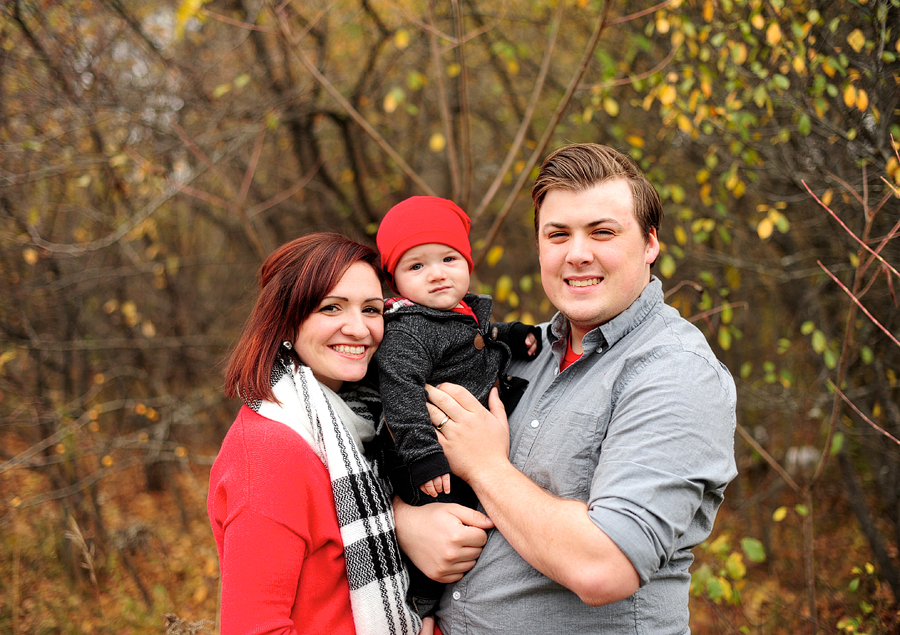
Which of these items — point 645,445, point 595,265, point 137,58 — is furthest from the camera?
point 137,58

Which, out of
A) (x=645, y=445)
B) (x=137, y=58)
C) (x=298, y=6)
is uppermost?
(x=298, y=6)

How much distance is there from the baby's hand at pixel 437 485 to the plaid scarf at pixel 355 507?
0.14 meters

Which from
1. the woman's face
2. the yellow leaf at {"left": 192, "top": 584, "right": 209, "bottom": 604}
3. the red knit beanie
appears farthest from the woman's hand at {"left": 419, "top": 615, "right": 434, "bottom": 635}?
the yellow leaf at {"left": 192, "top": 584, "right": 209, "bottom": 604}

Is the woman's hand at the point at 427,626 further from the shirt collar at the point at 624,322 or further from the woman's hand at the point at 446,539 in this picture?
the shirt collar at the point at 624,322

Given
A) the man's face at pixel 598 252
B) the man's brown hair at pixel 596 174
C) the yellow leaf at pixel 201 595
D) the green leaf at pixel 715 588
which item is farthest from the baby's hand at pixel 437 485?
the yellow leaf at pixel 201 595

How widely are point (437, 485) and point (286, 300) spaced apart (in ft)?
2.43

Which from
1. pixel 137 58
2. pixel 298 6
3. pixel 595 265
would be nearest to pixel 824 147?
pixel 595 265

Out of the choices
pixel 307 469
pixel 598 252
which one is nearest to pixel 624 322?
pixel 598 252

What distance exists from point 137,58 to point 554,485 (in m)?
5.23

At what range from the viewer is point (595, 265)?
1.82m

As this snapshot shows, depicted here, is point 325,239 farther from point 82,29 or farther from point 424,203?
point 82,29

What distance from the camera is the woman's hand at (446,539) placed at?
5.70 ft

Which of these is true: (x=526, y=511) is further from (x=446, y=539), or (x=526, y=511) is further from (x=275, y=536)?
(x=275, y=536)

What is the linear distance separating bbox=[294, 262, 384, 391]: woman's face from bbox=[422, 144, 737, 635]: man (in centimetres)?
29
